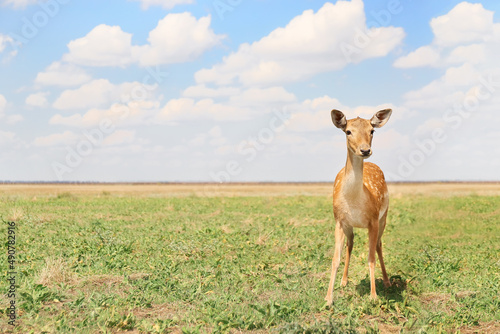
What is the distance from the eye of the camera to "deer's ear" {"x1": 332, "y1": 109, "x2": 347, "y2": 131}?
8023 mm

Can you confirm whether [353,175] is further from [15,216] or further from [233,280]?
[15,216]

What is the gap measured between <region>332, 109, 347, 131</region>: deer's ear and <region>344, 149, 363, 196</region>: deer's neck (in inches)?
18.1

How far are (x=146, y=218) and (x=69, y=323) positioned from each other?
1279cm

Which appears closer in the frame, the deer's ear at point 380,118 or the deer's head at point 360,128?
the deer's head at point 360,128

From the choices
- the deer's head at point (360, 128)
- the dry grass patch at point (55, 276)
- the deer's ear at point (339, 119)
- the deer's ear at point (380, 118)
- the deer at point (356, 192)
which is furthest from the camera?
the dry grass patch at point (55, 276)

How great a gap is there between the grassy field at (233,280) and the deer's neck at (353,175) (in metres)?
2.12

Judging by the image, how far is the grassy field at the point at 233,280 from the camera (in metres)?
7.80

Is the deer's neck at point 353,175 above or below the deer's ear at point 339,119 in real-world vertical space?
below

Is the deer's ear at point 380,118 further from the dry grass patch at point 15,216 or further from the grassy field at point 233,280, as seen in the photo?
the dry grass patch at point 15,216

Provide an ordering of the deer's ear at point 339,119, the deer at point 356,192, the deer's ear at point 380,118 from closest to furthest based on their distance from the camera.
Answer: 1. the deer at point 356,192
2. the deer's ear at point 339,119
3. the deer's ear at point 380,118

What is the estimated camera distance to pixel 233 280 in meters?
10.2

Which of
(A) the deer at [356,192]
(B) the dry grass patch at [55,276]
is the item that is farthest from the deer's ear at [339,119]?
(B) the dry grass patch at [55,276]

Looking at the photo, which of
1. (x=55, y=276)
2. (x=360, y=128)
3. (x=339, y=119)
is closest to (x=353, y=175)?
(x=360, y=128)

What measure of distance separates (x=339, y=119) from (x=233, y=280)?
4.40m
